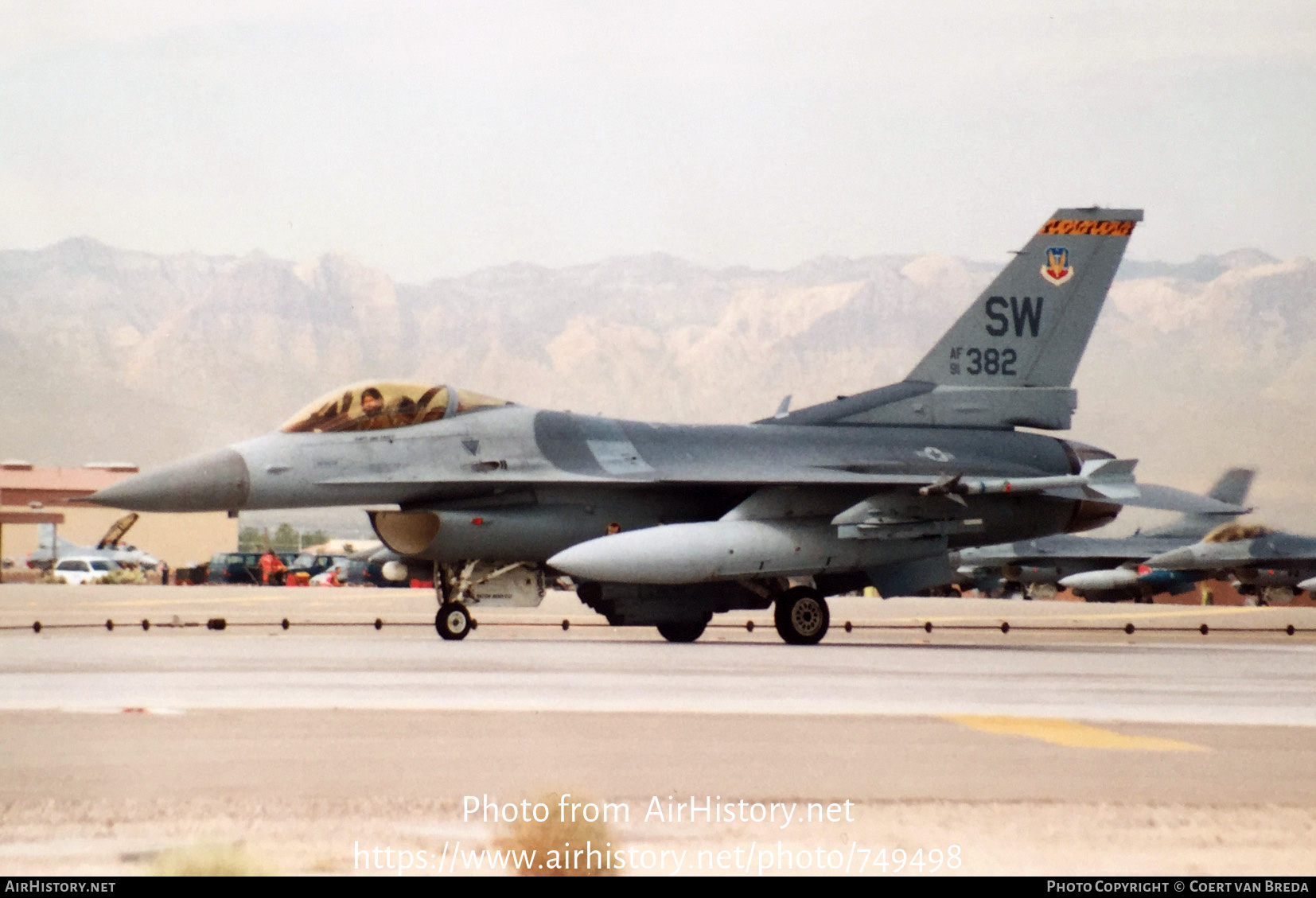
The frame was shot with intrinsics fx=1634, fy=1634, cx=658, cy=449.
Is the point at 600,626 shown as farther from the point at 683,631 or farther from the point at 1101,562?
the point at 1101,562

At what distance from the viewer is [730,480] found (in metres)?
18.5

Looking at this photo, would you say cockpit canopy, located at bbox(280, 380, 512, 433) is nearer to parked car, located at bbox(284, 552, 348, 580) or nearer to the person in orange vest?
the person in orange vest

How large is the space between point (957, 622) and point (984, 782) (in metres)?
16.6

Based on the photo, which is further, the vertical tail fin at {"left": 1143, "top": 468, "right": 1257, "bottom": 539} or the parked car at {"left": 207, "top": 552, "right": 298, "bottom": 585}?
the parked car at {"left": 207, "top": 552, "right": 298, "bottom": 585}

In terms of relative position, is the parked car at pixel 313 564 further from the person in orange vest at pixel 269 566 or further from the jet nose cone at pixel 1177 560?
the jet nose cone at pixel 1177 560

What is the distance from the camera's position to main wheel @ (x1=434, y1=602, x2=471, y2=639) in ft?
59.1

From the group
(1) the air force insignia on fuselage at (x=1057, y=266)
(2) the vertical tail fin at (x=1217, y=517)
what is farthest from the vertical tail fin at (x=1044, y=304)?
(2) the vertical tail fin at (x=1217, y=517)

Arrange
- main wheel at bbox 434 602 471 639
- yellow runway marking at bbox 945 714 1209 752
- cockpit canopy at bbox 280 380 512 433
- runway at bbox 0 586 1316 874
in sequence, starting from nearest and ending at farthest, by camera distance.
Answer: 1. runway at bbox 0 586 1316 874
2. yellow runway marking at bbox 945 714 1209 752
3. cockpit canopy at bbox 280 380 512 433
4. main wheel at bbox 434 602 471 639

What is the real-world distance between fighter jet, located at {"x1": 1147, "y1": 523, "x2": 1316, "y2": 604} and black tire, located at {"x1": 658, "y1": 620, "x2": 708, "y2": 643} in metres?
18.8

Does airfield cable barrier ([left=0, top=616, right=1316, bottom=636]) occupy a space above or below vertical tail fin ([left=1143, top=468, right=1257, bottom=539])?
below

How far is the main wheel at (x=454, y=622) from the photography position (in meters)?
18.0

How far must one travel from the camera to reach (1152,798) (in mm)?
6785

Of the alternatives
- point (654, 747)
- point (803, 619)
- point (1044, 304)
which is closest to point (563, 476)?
point (803, 619)

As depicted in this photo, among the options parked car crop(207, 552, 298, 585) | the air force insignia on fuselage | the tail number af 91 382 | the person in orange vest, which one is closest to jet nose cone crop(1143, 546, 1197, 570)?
the tail number af 91 382
